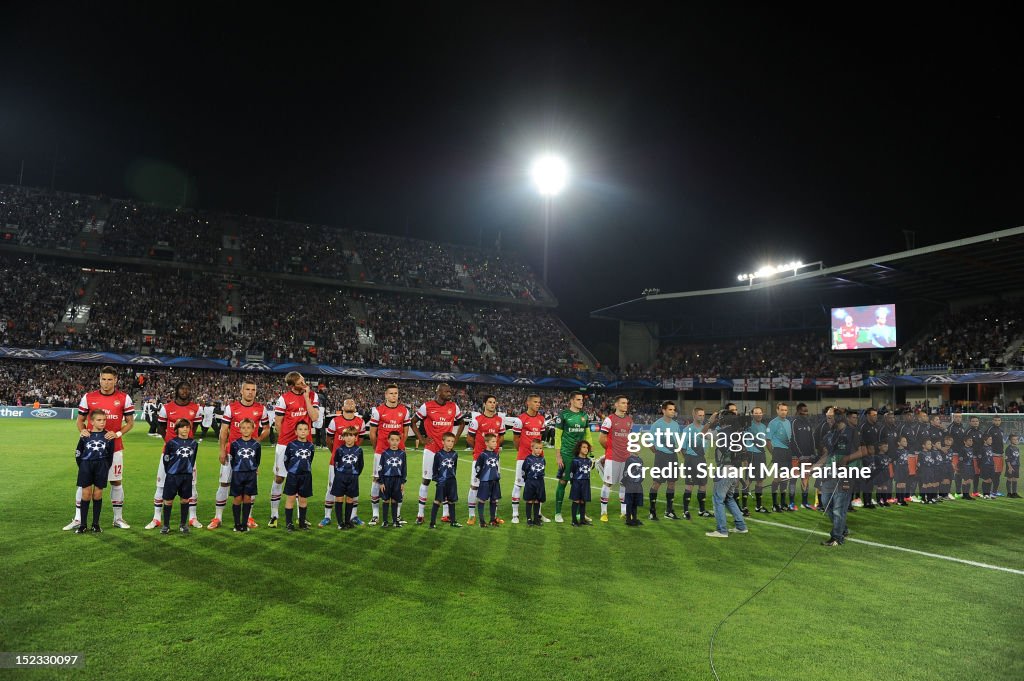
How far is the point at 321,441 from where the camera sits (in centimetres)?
2378

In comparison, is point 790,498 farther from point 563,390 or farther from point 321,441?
point 563,390

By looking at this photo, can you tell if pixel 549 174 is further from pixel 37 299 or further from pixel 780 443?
pixel 37 299

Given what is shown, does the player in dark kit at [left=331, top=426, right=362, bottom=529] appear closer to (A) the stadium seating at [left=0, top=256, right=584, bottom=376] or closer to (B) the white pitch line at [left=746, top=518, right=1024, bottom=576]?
(B) the white pitch line at [left=746, top=518, right=1024, bottom=576]

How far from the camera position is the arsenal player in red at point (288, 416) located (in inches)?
369

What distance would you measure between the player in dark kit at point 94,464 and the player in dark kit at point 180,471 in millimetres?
761

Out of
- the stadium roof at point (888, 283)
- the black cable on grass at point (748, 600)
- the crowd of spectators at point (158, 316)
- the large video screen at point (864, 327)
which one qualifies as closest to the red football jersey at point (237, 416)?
the black cable on grass at point (748, 600)

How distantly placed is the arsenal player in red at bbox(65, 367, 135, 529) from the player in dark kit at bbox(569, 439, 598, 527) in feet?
22.4

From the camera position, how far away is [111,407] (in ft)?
29.6

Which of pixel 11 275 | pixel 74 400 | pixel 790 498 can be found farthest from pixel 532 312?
pixel 790 498

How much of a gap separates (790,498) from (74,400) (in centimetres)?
3969

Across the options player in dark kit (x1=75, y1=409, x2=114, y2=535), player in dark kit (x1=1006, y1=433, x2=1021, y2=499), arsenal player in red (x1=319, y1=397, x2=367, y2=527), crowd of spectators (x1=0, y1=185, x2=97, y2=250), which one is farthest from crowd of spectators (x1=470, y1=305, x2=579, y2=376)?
player in dark kit (x1=75, y1=409, x2=114, y2=535)

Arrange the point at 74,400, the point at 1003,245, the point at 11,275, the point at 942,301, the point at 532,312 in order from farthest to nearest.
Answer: the point at 532,312 < the point at 11,275 < the point at 942,301 < the point at 74,400 < the point at 1003,245

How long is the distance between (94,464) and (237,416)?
188cm

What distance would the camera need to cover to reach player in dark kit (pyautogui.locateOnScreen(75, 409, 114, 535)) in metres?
8.38
